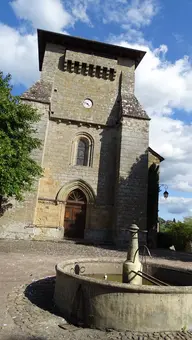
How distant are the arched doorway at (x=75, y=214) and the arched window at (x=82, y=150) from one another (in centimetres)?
209

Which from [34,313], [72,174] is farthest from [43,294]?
[72,174]

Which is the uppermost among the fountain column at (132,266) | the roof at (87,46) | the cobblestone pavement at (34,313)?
the roof at (87,46)

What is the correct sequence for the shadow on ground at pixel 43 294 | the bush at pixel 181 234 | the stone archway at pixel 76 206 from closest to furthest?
the shadow on ground at pixel 43 294 → the stone archway at pixel 76 206 → the bush at pixel 181 234

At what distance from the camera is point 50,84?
60.6ft

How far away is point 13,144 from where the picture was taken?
505 inches

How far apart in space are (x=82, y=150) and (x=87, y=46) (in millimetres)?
7858

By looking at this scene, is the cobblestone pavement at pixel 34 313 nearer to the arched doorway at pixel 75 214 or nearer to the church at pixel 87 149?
the church at pixel 87 149

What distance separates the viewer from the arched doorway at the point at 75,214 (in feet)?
57.4

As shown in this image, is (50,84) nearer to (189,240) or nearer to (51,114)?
(51,114)

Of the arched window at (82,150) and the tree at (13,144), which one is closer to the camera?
the tree at (13,144)

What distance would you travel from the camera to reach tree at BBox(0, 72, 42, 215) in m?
11.8

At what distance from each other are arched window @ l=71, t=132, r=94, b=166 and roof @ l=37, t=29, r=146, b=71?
666 cm

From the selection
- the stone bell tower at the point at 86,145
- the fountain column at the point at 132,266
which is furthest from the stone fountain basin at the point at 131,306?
the stone bell tower at the point at 86,145

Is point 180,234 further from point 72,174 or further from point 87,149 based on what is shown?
point 87,149
